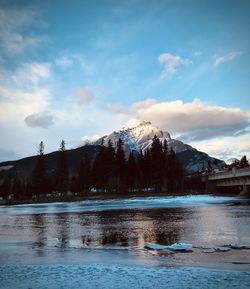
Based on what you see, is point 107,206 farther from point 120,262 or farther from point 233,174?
point 120,262

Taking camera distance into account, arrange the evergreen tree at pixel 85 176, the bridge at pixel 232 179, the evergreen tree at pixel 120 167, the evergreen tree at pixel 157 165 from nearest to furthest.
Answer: the bridge at pixel 232 179 → the evergreen tree at pixel 157 165 → the evergreen tree at pixel 120 167 → the evergreen tree at pixel 85 176


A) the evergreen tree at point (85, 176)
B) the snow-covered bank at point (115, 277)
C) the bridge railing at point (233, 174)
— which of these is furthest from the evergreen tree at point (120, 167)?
the snow-covered bank at point (115, 277)

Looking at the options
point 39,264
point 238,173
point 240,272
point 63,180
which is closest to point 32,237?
point 39,264

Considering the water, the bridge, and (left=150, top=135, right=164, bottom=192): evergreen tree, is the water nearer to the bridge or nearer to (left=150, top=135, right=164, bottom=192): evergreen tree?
the bridge

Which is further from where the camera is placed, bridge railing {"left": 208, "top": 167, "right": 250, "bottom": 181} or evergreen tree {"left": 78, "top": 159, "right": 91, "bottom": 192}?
evergreen tree {"left": 78, "top": 159, "right": 91, "bottom": 192}

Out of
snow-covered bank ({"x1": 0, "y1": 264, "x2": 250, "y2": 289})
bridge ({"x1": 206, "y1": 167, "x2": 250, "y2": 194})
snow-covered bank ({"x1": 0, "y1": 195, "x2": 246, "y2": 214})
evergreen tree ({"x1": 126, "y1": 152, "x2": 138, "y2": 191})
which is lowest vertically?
snow-covered bank ({"x1": 0, "y1": 264, "x2": 250, "y2": 289})

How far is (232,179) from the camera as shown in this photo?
301ft

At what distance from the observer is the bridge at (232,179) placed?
79.9m

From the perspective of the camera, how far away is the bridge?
79.9 m

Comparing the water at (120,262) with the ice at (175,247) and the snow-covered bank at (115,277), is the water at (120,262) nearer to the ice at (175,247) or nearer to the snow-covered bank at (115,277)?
the snow-covered bank at (115,277)

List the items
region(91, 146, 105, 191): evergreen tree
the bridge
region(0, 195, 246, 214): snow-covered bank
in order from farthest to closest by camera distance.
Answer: region(91, 146, 105, 191): evergreen tree
the bridge
region(0, 195, 246, 214): snow-covered bank

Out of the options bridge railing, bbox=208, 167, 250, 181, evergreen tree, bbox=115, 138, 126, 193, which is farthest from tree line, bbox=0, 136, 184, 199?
bridge railing, bbox=208, 167, 250, 181

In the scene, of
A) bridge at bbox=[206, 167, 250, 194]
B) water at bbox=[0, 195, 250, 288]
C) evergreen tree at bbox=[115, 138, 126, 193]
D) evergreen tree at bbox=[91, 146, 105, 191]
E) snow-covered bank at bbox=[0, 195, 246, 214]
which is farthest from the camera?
evergreen tree at bbox=[91, 146, 105, 191]

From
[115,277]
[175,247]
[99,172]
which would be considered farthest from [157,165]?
[115,277]
